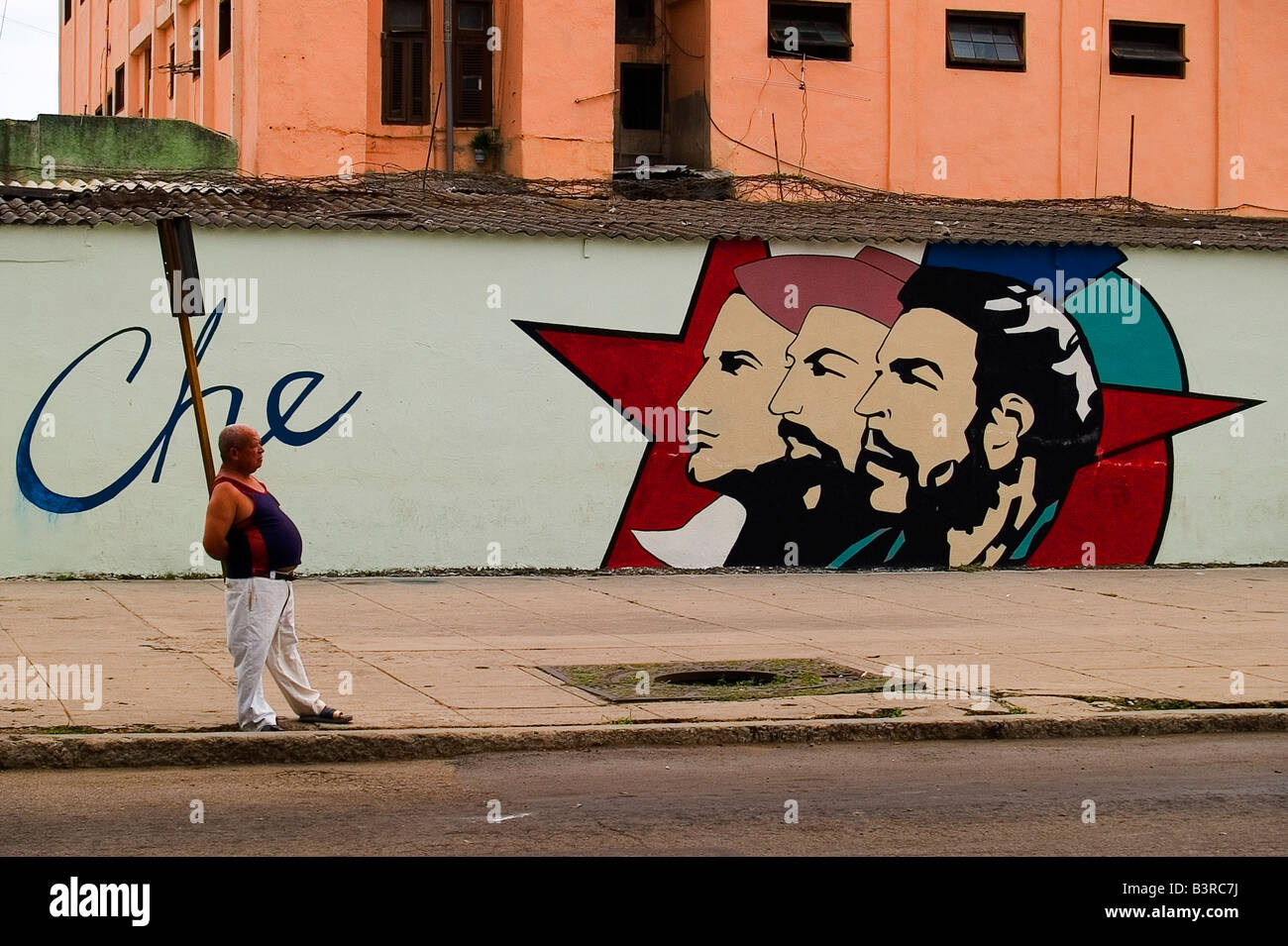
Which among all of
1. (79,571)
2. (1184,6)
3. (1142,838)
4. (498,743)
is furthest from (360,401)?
(1184,6)

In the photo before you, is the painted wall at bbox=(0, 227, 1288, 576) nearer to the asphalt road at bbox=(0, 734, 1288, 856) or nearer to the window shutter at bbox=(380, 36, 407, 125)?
the asphalt road at bbox=(0, 734, 1288, 856)

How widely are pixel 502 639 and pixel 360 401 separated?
4.28 meters

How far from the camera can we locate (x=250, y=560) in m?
8.34

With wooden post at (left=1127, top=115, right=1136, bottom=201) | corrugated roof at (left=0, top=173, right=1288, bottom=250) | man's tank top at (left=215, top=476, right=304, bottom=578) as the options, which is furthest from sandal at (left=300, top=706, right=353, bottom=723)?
wooden post at (left=1127, top=115, right=1136, bottom=201)

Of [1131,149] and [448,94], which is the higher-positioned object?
[448,94]

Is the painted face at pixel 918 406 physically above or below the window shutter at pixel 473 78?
below

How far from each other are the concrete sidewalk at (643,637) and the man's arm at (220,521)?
99 centimetres

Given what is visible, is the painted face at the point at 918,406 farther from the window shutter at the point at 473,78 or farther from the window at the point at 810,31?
the window shutter at the point at 473,78

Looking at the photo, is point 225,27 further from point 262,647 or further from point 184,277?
point 262,647

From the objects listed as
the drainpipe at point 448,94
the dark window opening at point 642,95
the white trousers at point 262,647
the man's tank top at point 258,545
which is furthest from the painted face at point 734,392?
the dark window opening at point 642,95

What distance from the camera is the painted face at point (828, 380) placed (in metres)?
16.2

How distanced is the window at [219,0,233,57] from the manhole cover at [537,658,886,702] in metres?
21.3

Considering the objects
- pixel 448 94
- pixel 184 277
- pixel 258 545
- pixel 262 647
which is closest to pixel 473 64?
pixel 448 94

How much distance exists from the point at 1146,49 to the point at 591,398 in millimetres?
19174
